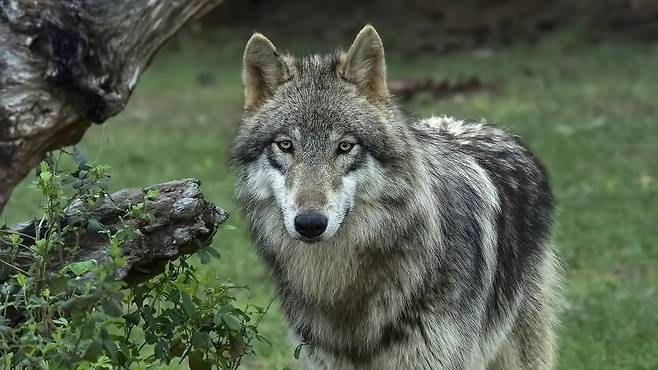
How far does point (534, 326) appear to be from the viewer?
256 inches

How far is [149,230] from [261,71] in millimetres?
906

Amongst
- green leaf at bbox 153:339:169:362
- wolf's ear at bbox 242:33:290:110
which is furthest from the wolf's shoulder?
green leaf at bbox 153:339:169:362

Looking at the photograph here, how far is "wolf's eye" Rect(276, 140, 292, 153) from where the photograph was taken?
213 inches

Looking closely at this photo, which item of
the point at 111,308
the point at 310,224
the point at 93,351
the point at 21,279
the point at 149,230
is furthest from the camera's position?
the point at 149,230

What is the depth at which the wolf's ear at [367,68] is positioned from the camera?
5566mm

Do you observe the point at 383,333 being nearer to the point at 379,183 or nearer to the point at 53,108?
the point at 379,183

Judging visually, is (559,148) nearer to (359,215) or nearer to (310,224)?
(359,215)

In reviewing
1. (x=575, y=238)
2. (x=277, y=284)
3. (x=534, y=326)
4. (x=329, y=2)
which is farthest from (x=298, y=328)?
(x=329, y=2)

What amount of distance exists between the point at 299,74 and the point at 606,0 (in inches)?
607

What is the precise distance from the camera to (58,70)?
16.9 ft

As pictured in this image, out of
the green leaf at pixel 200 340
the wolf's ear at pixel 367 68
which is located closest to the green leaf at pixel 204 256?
the green leaf at pixel 200 340

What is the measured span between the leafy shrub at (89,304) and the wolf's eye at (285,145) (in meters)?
0.53

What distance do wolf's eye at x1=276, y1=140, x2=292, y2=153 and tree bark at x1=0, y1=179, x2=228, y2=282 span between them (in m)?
0.40

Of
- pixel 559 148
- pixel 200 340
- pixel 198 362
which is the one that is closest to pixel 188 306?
pixel 200 340
